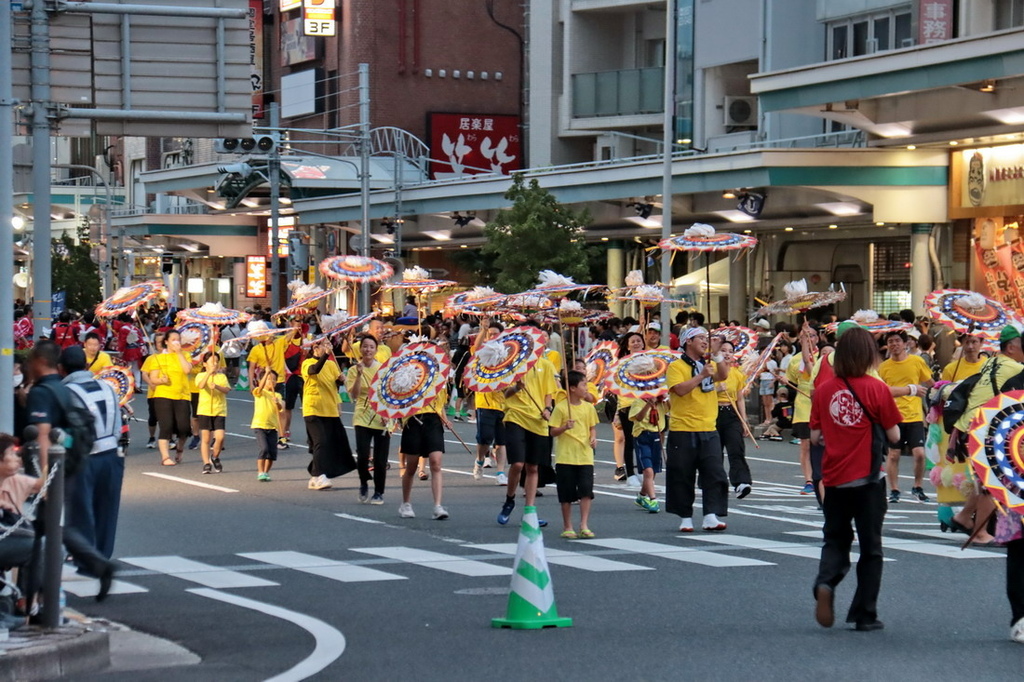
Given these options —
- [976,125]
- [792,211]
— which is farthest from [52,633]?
[792,211]

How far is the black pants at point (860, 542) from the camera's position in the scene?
31.3 ft

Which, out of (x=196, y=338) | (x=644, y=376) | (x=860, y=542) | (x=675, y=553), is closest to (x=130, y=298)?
(x=196, y=338)

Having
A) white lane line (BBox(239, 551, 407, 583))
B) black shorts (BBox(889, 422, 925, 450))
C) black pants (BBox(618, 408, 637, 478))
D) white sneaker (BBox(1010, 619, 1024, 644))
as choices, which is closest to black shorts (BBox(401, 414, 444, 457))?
white lane line (BBox(239, 551, 407, 583))

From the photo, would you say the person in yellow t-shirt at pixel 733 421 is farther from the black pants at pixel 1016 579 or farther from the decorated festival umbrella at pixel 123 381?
the decorated festival umbrella at pixel 123 381

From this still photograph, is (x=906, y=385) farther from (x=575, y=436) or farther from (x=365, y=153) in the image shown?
(x=365, y=153)

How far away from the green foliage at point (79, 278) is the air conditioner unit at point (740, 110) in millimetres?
27652

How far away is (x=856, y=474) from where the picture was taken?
9.55 metres

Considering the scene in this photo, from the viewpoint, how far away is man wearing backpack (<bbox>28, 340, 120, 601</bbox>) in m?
10.2

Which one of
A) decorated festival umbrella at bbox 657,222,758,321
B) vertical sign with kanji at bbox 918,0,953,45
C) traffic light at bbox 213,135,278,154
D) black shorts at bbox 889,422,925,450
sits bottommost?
black shorts at bbox 889,422,925,450

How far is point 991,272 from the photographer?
29.2 meters

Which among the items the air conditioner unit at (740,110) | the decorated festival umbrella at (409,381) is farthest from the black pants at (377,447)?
the air conditioner unit at (740,110)

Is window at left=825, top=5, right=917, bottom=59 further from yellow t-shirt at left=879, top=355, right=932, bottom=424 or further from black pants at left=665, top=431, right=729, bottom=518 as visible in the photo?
black pants at left=665, top=431, right=729, bottom=518

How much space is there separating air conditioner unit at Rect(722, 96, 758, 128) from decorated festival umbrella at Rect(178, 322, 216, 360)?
65.8ft

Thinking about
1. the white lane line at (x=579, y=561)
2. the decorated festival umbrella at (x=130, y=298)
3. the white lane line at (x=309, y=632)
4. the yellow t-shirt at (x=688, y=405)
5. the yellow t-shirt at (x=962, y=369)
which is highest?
the decorated festival umbrella at (x=130, y=298)
